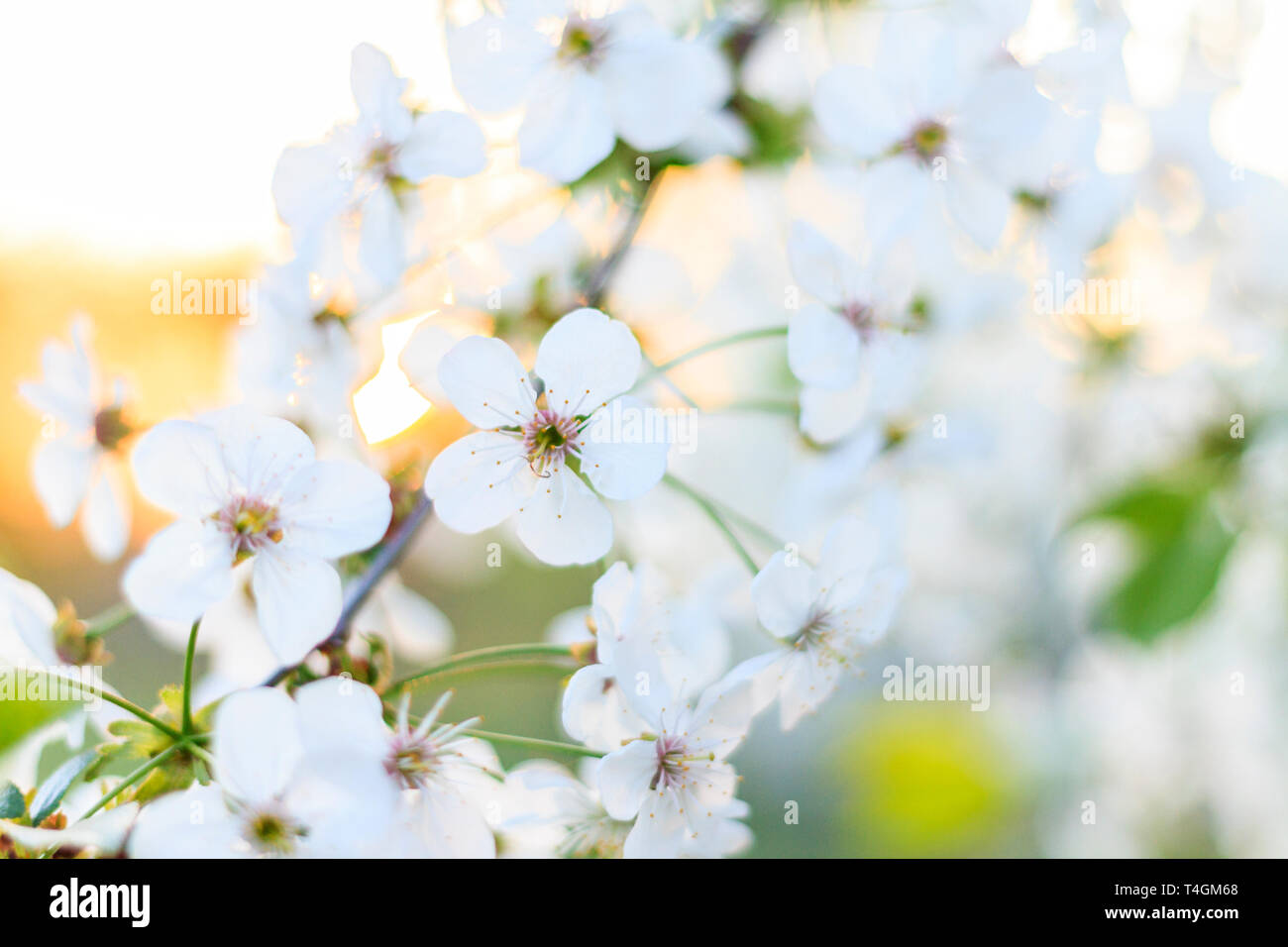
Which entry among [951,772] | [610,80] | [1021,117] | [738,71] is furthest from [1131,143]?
[951,772]

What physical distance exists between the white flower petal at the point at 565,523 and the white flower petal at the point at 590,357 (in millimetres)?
65

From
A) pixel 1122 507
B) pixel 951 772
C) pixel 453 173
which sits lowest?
pixel 951 772

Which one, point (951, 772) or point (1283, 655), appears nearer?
point (1283, 655)

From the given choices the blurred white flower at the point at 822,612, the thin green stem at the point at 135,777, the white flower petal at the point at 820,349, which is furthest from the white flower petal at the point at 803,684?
the thin green stem at the point at 135,777

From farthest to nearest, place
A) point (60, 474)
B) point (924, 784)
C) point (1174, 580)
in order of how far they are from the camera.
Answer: point (924, 784)
point (1174, 580)
point (60, 474)

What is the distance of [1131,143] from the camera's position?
109cm

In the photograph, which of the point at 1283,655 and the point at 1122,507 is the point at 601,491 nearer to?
the point at 1122,507

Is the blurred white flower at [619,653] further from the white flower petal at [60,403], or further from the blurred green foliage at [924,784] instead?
the blurred green foliage at [924,784]

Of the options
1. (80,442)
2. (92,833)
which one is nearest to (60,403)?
(80,442)

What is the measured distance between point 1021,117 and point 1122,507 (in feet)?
1.88

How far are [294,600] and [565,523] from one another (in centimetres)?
19

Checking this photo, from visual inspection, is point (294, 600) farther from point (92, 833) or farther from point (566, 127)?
point (566, 127)

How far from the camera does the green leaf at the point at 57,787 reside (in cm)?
63

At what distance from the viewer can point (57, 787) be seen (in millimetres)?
639
